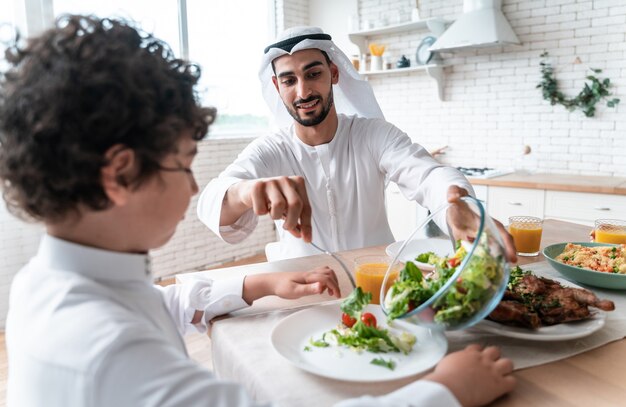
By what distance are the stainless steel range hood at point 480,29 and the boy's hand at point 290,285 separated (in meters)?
3.25

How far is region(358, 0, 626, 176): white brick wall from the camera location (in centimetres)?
368

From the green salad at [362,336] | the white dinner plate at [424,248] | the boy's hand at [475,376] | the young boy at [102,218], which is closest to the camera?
the young boy at [102,218]

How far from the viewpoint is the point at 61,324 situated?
650mm

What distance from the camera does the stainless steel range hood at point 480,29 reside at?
12.4 ft

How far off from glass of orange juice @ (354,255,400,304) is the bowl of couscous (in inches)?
19.9

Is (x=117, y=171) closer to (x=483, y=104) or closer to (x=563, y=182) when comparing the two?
(x=563, y=182)

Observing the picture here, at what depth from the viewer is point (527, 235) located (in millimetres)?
1635

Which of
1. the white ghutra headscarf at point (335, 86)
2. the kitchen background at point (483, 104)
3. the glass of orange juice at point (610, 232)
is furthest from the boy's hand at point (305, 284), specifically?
the kitchen background at point (483, 104)

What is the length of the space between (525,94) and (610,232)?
278cm

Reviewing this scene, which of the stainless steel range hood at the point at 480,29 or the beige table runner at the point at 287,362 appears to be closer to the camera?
the beige table runner at the point at 287,362

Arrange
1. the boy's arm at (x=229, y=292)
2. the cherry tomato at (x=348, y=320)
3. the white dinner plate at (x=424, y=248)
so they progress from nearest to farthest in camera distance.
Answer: the cherry tomato at (x=348, y=320), the boy's arm at (x=229, y=292), the white dinner plate at (x=424, y=248)

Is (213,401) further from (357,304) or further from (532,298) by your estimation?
(532,298)

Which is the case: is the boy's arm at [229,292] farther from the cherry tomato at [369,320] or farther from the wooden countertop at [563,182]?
the wooden countertop at [563,182]

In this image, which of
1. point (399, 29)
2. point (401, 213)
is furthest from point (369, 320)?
point (399, 29)
